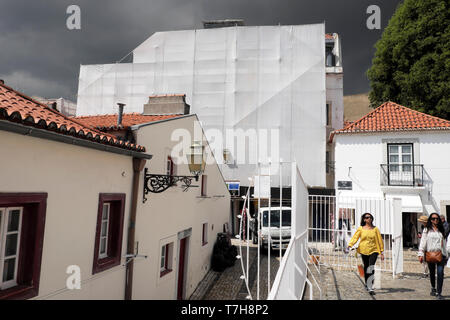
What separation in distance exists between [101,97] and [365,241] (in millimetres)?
23024

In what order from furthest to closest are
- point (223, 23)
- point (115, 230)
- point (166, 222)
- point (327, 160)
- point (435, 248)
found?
point (223, 23) → point (327, 160) → point (166, 222) → point (115, 230) → point (435, 248)


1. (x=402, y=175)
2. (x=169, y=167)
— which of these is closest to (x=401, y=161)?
(x=402, y=175)

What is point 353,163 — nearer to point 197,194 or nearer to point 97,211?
point 197,194

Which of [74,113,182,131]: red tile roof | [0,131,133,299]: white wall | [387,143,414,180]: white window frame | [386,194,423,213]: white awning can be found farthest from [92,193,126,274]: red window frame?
[387,143,414,180]: white window frame

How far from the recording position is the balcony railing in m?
14.8

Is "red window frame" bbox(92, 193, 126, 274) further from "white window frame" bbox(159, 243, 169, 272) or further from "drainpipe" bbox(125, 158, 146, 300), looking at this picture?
"white window frame" bbox(159, 243, 169, 272)

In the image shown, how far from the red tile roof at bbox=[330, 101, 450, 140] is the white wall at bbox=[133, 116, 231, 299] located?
907 centimetres

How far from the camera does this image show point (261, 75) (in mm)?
20875

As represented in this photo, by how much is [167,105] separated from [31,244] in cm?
899

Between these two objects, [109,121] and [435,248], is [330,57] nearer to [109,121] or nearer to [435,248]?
[109,121]

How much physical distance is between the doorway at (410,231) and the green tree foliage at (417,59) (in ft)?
22.8

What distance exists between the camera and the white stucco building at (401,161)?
14609mm

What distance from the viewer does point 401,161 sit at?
49.9ft

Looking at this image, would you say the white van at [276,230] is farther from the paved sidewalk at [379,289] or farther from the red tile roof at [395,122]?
the paved sidewalk at [379,289]
